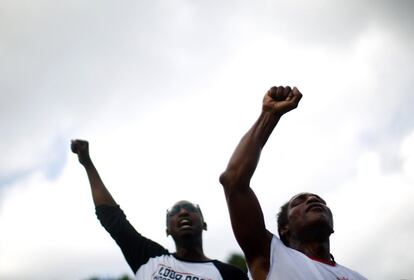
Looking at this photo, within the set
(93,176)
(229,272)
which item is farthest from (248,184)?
(93,176)

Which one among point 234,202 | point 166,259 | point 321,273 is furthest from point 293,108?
point 166,259

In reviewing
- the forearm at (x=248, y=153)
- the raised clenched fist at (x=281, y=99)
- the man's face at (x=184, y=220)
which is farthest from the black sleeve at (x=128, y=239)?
the raised clenched fist at (x=281, y=99)

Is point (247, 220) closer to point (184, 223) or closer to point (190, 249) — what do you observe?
point (190, 249)

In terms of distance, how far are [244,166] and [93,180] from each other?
10.4 ft

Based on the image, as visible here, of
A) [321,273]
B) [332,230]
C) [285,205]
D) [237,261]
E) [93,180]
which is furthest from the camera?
[237,261]

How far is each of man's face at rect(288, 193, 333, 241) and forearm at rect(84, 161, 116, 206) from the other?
2.30 meters

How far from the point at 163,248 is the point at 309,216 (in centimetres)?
194

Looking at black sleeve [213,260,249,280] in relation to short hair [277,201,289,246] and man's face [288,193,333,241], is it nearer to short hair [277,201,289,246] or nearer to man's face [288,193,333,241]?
short hair [277,201,289,246]

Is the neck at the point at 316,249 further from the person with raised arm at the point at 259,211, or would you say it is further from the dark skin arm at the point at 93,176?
the dark skin arm at the point at 93,176

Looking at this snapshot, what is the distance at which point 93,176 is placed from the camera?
5.52 metres

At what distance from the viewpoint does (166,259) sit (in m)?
4.75

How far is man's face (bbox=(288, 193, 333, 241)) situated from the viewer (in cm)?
372

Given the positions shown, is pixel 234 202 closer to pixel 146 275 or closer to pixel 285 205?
pixel 285 205

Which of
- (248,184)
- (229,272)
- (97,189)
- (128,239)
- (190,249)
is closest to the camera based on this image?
(248,184)
